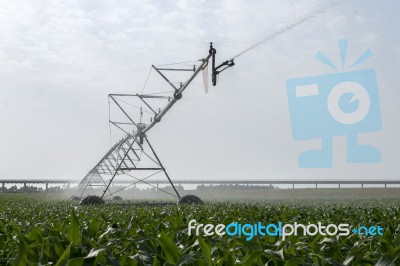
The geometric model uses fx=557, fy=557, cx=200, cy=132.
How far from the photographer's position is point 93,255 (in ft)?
8.36

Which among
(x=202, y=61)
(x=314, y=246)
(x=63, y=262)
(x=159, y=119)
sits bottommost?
(x=314, y=246)

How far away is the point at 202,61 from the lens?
62.6 ft

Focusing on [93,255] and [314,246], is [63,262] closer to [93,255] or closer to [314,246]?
[93,255]

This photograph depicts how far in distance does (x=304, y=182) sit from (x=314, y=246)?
9189 centimetres

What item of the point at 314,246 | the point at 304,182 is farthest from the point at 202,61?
the point at 304,182

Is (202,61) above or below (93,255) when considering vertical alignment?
above

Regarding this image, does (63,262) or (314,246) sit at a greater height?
(63,262)

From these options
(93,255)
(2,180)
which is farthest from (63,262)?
(2,180)

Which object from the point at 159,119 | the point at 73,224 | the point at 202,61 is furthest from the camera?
the point at 159,119

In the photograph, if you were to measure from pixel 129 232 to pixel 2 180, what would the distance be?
112 meters

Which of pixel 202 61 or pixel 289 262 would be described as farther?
pixel 202 61

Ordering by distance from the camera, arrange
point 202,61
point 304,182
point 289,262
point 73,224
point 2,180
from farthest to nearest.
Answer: point 2,180 < point 304,182 < point 202,61 < point 73,224 < point 289,262

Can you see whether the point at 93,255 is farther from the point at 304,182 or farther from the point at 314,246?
the point at 304,182

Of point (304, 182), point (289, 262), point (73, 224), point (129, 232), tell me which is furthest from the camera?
point (304, 182)
